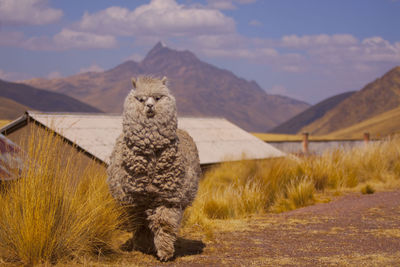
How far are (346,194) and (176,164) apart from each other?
7.24m

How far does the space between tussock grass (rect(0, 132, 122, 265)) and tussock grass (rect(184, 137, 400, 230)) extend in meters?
2.59

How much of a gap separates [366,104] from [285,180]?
91.5 m

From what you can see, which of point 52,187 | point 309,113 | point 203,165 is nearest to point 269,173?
point 203,165

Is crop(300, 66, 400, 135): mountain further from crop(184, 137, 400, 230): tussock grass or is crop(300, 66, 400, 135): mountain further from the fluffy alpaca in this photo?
the fluffy alpaca

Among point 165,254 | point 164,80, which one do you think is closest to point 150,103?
point 164,80

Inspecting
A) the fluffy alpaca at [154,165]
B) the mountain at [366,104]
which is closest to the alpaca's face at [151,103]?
the fluffy alpaca at [154,165]

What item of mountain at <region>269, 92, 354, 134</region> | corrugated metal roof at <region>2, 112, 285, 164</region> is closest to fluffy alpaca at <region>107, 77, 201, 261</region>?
corrugated metal roof at <region>2, 112, 285, 164</region>

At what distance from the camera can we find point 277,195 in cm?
1037

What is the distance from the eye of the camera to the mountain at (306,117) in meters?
146

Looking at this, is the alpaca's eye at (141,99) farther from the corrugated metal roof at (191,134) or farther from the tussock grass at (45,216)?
the corrugated metal roof at (191,134)

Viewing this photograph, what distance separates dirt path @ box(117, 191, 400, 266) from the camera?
5707mm

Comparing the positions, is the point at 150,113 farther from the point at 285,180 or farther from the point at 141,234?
the point at 285,180

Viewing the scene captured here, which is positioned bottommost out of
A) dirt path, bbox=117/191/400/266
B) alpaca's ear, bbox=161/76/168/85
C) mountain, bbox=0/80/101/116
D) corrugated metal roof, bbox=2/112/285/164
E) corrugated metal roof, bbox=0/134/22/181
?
dirt path, bbox=117/191/400/266

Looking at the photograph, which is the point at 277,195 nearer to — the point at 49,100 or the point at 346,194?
the point at 346,194
